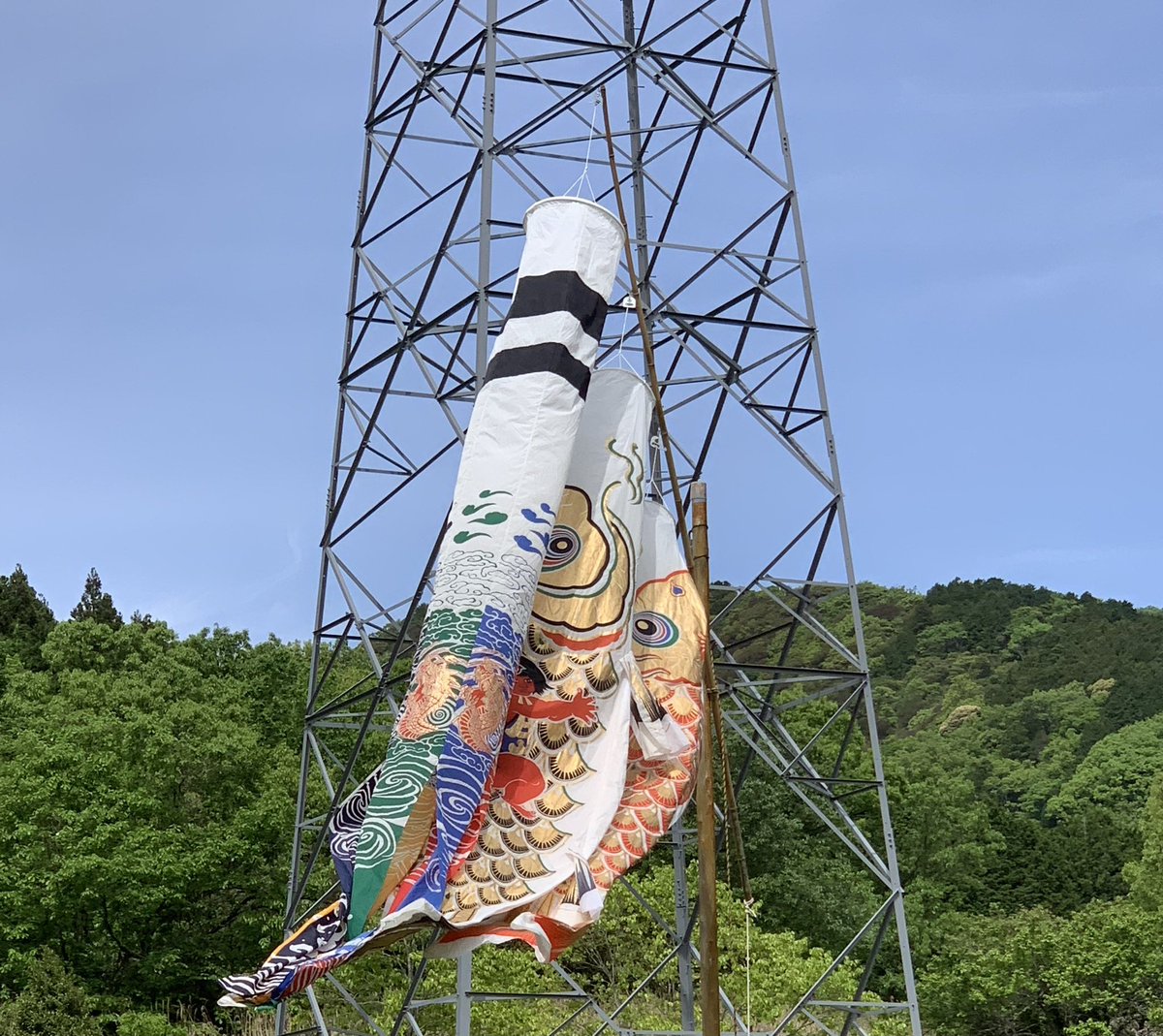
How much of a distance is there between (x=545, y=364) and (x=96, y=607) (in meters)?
39.4

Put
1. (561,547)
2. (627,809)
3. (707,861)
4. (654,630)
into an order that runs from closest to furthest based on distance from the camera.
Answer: (707,861) < (627,809) < (561,547) < (654,630)

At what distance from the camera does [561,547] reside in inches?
471

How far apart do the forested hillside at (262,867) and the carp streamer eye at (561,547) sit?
690 cm

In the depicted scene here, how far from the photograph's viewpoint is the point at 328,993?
977 inches

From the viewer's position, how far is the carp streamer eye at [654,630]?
39.9ft

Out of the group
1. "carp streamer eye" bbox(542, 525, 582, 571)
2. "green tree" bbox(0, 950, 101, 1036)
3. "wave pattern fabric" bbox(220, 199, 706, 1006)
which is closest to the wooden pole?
"wave pattern fabric" bbox(220, 199, 706, 1006)

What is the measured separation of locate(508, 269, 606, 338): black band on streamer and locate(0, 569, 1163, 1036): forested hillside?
7.06 metres

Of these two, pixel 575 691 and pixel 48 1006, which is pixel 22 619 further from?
pixel 575 691

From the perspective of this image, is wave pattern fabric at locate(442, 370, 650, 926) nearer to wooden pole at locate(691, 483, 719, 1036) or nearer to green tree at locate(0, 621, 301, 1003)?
wooden pole at locate(691, 483, 719, 1036)

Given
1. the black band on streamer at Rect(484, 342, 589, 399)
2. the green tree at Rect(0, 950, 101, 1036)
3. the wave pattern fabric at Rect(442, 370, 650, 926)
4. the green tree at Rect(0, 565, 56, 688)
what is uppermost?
the green tree at Rect(0, 565, 56, 688)

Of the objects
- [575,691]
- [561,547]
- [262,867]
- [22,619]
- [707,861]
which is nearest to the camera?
[707,861]

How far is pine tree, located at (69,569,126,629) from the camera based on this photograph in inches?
1854

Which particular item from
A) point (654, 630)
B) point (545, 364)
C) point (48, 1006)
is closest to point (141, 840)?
point (48, 1006)

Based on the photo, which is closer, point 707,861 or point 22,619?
point 707,861
